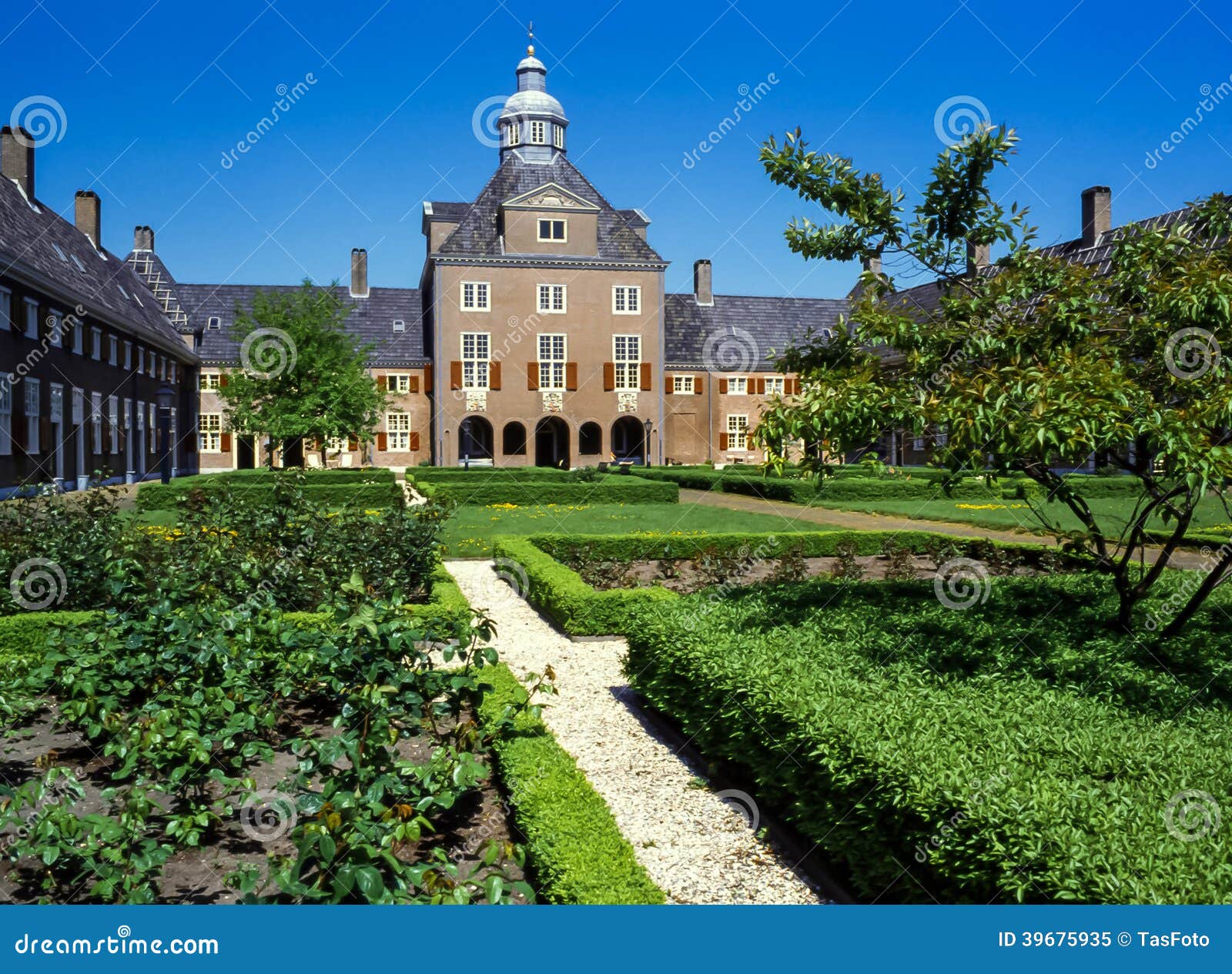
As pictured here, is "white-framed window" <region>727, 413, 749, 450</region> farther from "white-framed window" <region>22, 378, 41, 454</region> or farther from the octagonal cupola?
"white-framed window" <region>22, 378, 41, 454</region>

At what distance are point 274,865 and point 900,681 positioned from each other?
3491 mm

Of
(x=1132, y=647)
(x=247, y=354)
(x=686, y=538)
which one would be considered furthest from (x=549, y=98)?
(x=1132, y=647)

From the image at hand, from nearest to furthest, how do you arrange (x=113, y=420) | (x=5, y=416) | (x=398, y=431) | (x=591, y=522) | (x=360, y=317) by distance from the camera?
1. (x=591, y=522)
2. (x=5, y=416)
3. (x=113, y=420)
4. (x=398, y=431)
5. (x=360, y=317)

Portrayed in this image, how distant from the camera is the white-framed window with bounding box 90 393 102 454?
2938 centimetres

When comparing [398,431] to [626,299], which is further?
[398,431]

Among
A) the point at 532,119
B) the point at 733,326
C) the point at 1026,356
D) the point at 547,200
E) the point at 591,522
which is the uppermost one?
the point at 532,119

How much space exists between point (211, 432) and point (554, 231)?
18.8 m

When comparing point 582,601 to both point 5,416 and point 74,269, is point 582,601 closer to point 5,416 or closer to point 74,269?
point 5,416

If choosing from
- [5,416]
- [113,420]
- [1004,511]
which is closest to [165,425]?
[113,420]

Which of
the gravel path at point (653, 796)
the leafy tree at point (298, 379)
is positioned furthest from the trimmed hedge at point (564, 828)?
the leafy tree at point (298, 379)

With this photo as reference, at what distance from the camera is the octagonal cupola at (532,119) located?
155ft

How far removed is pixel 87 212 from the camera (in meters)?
36.5

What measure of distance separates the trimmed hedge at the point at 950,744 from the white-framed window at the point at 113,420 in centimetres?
2942

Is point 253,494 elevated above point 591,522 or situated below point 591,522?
above
